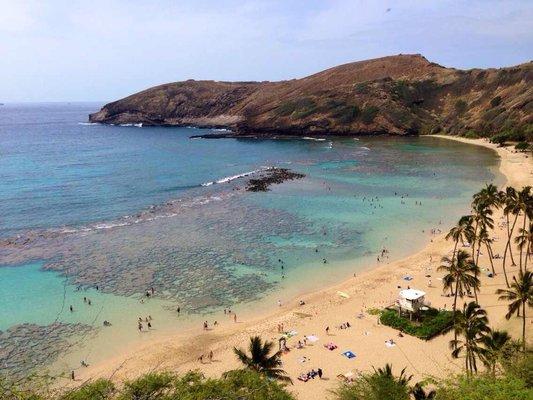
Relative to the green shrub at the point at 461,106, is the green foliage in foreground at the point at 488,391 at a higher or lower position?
lower

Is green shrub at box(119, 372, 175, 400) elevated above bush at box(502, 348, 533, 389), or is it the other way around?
bush at box(502, 348, 533, 389)

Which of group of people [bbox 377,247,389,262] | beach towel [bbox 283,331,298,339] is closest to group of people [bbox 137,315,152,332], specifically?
beach towel [bbox 283,331,298,339]

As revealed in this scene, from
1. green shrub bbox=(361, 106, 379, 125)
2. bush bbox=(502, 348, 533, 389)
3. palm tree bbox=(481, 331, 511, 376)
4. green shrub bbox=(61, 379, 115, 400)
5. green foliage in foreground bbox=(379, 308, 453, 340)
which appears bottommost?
green foliage in foreground bbox=(379, 308, 453, 340)

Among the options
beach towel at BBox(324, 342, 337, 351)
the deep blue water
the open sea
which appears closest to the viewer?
beach towel at BBox(324, 342, 337, 351)

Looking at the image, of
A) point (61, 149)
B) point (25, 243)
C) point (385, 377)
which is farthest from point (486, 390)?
point (61, 149)

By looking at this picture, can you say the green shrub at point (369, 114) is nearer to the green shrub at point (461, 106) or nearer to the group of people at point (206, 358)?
the green shrub at point (461, 106)

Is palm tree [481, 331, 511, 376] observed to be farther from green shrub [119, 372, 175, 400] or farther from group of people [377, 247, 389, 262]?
group of people [377, 247, 389, 262]

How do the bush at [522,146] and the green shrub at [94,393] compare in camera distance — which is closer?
the green shrub at [94,393]

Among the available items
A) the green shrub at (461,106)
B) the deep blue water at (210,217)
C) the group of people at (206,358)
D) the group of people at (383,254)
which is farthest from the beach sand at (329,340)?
the green shrub at (461,106)
